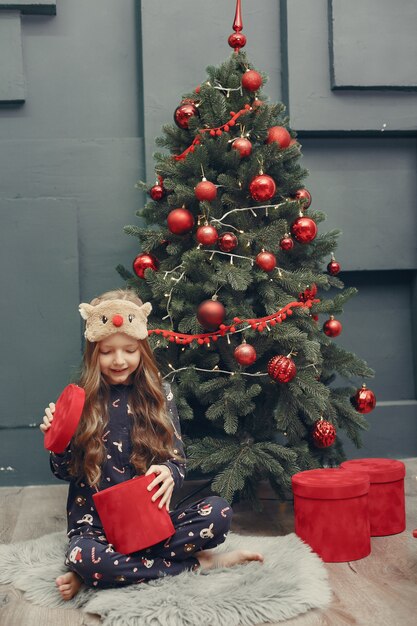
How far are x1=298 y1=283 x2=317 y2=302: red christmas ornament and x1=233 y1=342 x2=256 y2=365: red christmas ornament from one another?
31cm

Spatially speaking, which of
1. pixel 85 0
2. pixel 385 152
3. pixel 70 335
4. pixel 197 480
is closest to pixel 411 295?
pixel 385 152

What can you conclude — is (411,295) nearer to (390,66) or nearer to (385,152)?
(385,152)

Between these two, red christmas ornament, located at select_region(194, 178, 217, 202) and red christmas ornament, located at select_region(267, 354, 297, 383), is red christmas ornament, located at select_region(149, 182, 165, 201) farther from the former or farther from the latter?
red christmas ornament, located at select_region(267, 354, 297, 383)

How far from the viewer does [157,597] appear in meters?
1.60

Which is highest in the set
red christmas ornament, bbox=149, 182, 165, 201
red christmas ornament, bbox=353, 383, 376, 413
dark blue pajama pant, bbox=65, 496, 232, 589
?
red christmas ornament, bbox=149, 182, 165, 201

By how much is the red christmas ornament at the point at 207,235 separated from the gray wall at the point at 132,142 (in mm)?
834

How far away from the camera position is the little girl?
1772 millimetres

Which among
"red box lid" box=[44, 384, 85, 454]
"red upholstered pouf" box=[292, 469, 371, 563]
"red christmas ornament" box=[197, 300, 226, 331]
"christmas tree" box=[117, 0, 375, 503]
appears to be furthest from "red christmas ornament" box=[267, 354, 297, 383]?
"red box lid" box=[44, 384, 85, 454]

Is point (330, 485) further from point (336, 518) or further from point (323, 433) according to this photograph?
point (323, 433)

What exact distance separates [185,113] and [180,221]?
366mm

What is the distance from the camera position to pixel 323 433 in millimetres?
2217

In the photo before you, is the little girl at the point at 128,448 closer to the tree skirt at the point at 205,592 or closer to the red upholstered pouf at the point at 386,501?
the tree skirt at the point at 205,592

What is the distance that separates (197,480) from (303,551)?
1036 mm

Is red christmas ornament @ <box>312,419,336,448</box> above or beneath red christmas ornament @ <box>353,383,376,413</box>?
beneath
